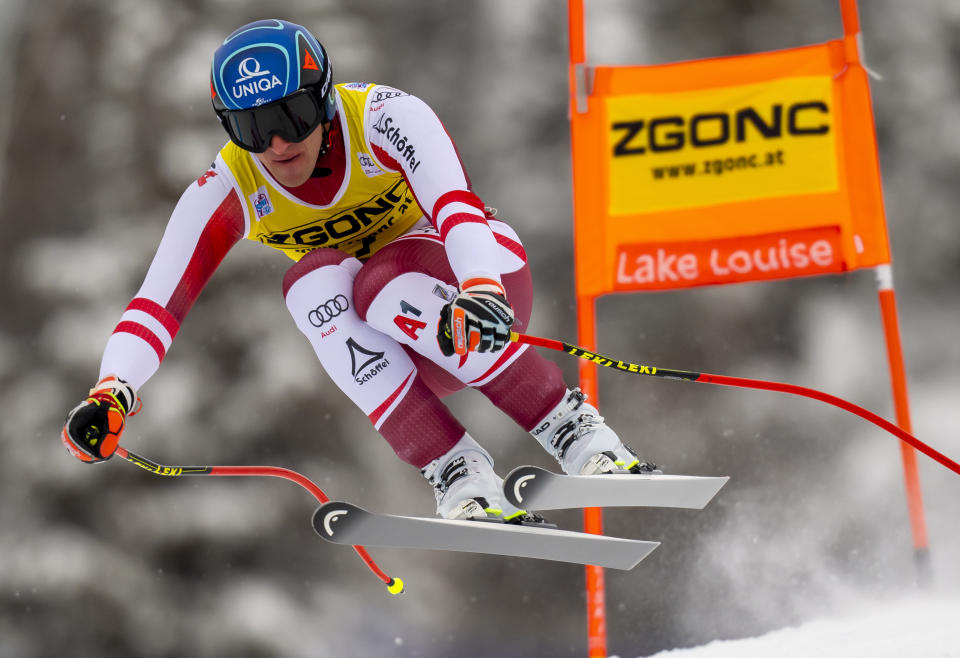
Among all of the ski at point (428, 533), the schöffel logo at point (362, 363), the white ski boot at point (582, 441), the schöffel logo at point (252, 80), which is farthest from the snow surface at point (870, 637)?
the schöffel logo at point (252, 80)

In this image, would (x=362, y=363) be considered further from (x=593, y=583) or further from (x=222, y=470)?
(x=593, y=583)

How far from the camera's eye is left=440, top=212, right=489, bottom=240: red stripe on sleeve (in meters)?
2.12

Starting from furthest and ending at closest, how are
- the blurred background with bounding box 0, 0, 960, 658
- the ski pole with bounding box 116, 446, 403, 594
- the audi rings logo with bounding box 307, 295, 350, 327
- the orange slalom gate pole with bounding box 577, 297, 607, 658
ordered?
the blurred background with bounding box 0, 0, 960, 658 < the orange slalom gate pole with bounding box 577, 297, 607, 658 < the ski pole with bounding box 116, 446, 403, 594 < the audi rings logo with bounding box 307, 295, 350, 327

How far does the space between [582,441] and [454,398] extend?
8.70ft

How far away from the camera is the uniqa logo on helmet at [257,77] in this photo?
2.19 metres

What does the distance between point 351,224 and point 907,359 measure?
3.19 metres

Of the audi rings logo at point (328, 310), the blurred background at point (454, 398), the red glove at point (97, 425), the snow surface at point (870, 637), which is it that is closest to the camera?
the red glove at point (97, 425)

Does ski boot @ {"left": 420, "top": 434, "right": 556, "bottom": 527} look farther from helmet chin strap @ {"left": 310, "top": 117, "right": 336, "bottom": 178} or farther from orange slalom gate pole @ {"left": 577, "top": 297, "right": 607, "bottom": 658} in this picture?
orange slalom gate pole @ {"left": 577, "top": 297, "right": 607, "bottom": 658}

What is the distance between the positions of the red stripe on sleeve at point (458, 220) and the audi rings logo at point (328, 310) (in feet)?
0.94

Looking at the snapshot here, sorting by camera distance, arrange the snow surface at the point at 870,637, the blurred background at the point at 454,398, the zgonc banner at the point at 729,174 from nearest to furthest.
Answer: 1. the snow surface at the point at 870,637
2. the zgonc banner at the point at 729,174
3. the blurred background at the point at 454,398

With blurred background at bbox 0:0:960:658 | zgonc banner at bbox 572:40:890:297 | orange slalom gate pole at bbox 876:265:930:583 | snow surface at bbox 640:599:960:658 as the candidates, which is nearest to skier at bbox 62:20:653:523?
snow surface at bbox 640:599:960:658

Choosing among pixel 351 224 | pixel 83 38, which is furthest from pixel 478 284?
pixel 83 38

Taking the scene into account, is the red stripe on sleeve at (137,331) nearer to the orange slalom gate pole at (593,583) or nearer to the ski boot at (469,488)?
the ski boot at (469,488)

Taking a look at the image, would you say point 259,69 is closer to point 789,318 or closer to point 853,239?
point 853,239
